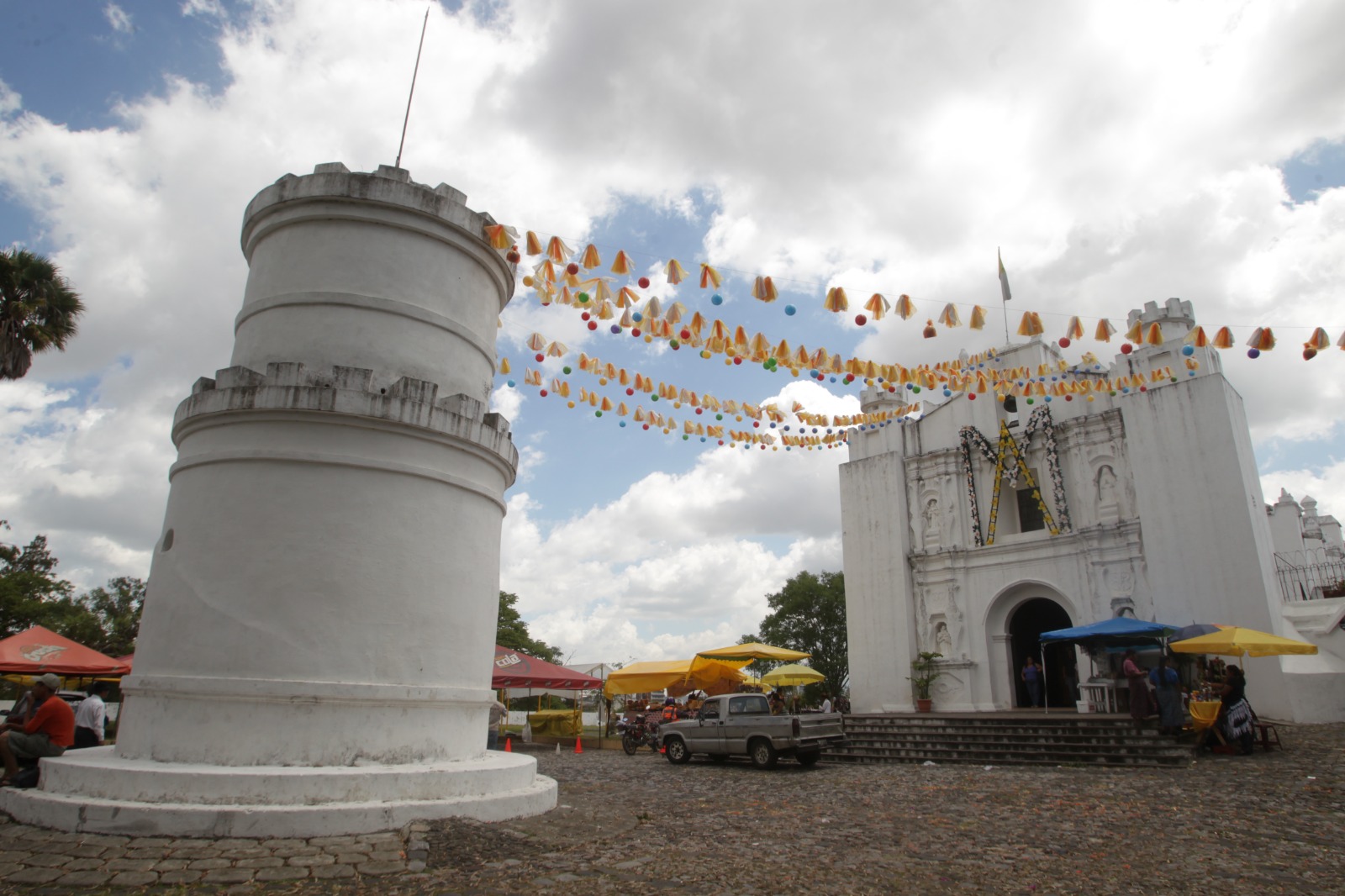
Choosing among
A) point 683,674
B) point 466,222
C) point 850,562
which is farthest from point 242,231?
point 850,562

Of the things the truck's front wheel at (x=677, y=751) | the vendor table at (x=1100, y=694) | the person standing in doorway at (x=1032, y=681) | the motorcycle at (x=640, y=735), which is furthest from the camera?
the motorcycle at (x=640, y=735)

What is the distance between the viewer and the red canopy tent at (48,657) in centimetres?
1505

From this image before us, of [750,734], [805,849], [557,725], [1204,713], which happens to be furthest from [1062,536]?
[805,849]

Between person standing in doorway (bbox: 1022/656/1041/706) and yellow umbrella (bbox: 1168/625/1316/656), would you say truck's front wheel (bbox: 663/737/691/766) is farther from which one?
yellow umbrella (bbox: 1168/625/1316/656)

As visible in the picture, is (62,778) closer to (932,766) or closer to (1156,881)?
(1156,881)

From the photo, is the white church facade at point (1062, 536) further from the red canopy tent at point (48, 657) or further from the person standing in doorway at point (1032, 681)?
the red canopy tent at point (48, 657)

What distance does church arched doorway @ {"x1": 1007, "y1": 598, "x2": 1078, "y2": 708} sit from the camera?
19781 millimetres

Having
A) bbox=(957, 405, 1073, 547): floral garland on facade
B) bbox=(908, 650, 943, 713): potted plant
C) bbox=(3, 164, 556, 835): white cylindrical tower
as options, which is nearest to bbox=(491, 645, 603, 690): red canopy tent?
bbox=(908, 650, 943, 713): potted plant

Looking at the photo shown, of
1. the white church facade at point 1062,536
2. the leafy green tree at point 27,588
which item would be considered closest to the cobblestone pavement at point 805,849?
the white church facade at point 1062,536

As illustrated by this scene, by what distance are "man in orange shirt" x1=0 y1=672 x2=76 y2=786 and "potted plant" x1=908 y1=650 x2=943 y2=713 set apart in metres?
17.5

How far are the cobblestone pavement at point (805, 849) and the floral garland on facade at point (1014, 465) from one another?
955 cm

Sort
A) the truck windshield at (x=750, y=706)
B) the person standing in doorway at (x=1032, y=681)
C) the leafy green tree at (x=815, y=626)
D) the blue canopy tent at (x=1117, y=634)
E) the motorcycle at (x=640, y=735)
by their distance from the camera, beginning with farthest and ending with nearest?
the leafy green tree at (x=815, y=626) → the motorcycle at (x=640, y=735) → the person standing in doorway at (x=1032, y=681) → the blue canopy tent at (x=1117, y=634) → the truck windshield at (x=750, y=706)

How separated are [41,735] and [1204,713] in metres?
Answer: 16.3

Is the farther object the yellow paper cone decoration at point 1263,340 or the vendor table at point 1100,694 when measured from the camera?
the vendor table at point 1100,694
